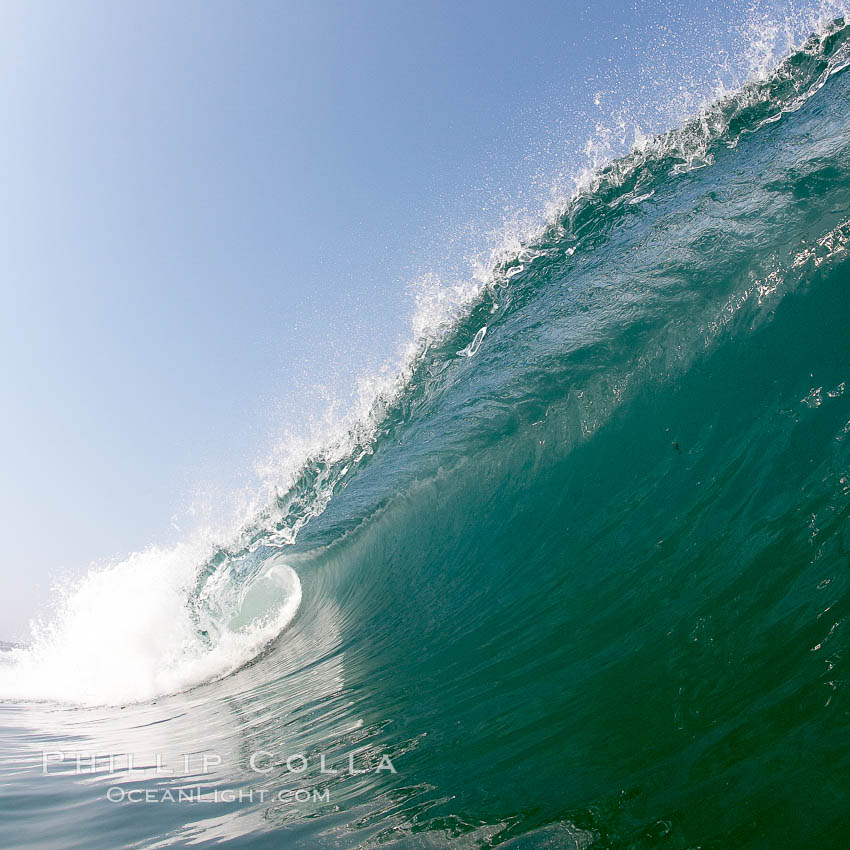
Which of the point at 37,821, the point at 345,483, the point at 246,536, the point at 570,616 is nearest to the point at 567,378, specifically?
the point at 570,616

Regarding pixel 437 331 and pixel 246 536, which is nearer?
pixel 437 331

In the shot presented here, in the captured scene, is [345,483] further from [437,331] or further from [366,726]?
[366,726]

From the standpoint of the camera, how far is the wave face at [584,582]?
210 cm

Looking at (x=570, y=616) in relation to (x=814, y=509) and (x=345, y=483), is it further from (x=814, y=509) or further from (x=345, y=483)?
(x=345, y=483)

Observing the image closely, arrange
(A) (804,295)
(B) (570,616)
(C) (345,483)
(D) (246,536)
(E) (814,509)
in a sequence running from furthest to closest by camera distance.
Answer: (D) (246,536)
(C) (345,483)
(A) (804,295)
(B) (570,616)
(E) (814,509)

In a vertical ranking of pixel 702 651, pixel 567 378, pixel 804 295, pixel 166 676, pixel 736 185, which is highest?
pixel 736 185

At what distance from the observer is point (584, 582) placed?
4.06 meters

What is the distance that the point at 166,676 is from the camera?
7848mm

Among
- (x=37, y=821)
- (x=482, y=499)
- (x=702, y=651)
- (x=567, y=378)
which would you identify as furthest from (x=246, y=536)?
(x=702, y=651)

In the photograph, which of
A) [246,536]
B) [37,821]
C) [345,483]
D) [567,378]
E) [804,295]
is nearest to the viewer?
[37,821]

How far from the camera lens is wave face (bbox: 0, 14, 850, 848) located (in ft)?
6.89

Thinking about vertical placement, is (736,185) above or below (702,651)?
above

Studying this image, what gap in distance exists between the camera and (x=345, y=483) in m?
9.55

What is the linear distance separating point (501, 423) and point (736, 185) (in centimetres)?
388
